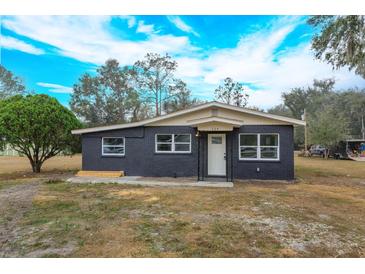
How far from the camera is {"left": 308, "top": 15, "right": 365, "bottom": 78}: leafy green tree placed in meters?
9.22

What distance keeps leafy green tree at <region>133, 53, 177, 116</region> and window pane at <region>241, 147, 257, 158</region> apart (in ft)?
79.1

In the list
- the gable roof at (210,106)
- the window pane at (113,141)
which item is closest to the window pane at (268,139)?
→ the gable roof at (210,106)

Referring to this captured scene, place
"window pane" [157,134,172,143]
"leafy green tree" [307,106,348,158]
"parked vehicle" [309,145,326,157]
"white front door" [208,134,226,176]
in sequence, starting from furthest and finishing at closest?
1. "parked vehicle" [309,145,326,157]
2. "leafy green tree" [307,106,348,158]
3. "window pane" [157,134,172,143]
4. "white front door" [208,134,226,176]

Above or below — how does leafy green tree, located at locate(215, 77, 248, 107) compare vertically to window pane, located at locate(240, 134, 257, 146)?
above

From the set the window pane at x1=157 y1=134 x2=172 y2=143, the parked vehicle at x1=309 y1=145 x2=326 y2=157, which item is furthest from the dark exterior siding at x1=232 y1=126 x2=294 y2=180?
the parked vehicle at x1=309 y1=145 x2=326 y2=157

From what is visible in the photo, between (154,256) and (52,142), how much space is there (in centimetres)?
1180

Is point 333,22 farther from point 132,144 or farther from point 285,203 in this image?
point 132,144

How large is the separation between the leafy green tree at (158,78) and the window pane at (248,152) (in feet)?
79.1

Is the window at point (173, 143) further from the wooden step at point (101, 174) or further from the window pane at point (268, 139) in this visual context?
the window pane at point (268, 139)

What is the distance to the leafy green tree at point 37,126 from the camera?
12055 millimetres

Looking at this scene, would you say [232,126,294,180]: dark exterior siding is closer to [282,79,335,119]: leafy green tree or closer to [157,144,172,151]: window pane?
[157,144,172,151]: window pane

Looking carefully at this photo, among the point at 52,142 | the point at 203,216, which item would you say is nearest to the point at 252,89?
the point at 52,142

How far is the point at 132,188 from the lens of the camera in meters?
8.78

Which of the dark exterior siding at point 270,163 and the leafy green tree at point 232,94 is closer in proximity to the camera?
the dark exterior siding at point 270,163
